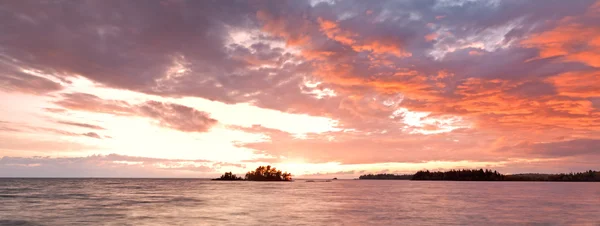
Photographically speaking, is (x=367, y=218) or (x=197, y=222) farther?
(x=367, y=218)

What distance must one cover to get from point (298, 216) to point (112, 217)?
22.2m

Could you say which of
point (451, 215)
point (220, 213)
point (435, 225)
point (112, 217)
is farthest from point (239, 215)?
point (451, 215)

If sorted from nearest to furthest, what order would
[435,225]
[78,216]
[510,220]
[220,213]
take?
[435,225] → [510,220] → [78,216] → [220,213]

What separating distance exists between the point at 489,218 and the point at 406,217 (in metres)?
9.77

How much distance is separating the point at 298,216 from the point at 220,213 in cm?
1114

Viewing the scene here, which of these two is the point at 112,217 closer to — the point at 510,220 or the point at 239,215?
the point at 239,215

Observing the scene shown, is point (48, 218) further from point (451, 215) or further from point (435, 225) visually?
point (451, 215)

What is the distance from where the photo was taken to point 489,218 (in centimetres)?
4812

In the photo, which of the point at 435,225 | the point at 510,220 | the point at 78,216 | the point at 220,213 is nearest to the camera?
the point at 435,225

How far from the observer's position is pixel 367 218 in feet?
155

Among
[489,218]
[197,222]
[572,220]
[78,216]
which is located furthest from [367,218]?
[78,216]

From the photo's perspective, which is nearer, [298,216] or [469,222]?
[469,222]

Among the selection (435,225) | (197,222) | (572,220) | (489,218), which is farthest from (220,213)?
(572,220)

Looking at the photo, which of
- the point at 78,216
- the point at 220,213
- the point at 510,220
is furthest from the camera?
the point at 220,213
